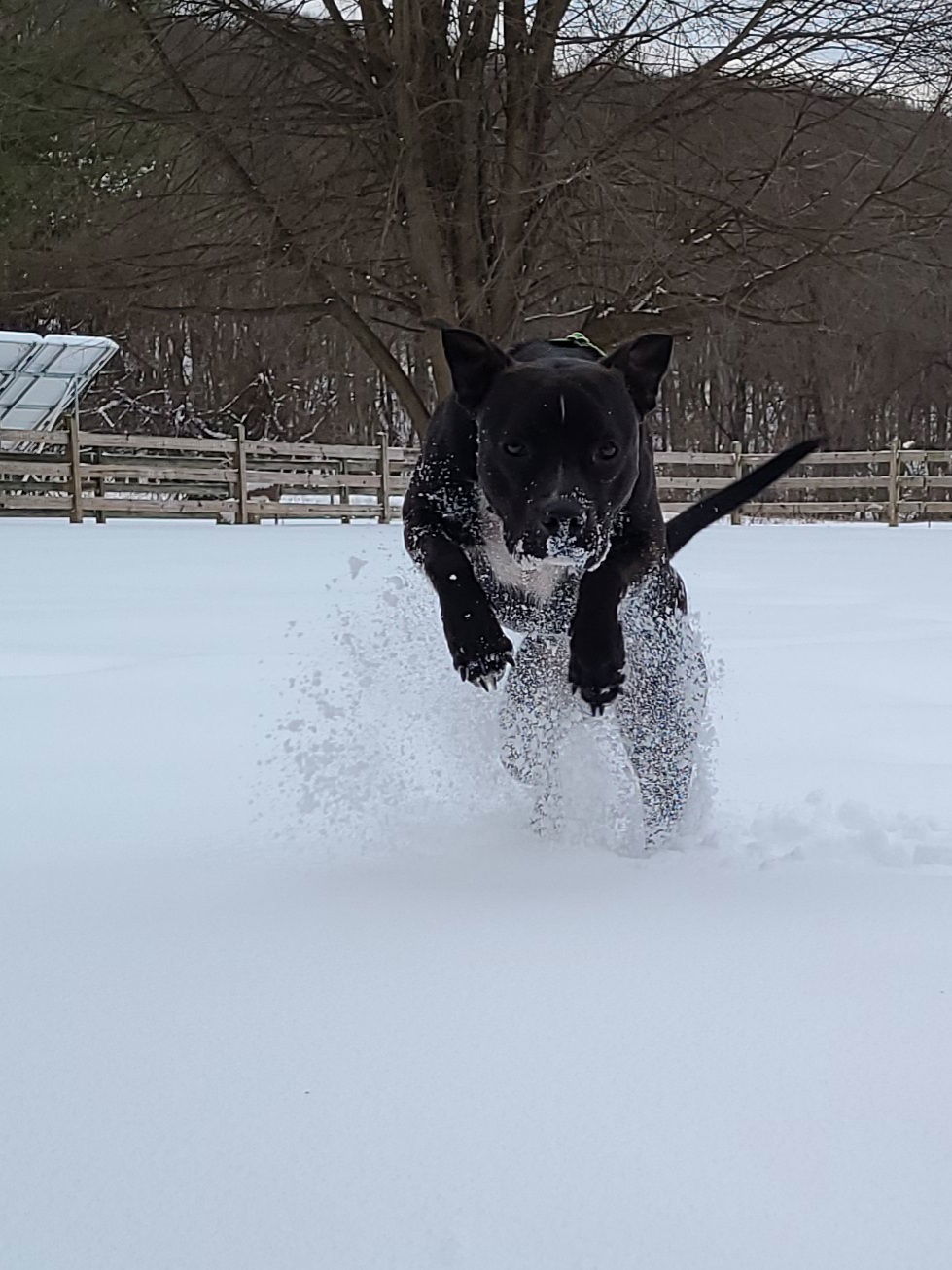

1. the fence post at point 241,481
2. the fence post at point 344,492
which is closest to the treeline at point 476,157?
the fence post at point 241,481

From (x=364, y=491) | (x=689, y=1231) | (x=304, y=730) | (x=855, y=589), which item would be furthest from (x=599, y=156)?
(x=364, y=491)

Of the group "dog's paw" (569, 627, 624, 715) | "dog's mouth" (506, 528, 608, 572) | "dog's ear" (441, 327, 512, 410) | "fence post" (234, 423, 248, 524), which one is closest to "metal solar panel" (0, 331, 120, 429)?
"fence post" (234, 423, 248, 524)

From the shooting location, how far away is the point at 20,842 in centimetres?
241

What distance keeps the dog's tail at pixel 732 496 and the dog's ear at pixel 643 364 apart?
36cm

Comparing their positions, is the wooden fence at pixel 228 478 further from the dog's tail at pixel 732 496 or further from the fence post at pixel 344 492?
the dog's tail at pixel 732 496

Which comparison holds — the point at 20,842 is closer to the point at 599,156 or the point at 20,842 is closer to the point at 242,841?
the point at 242,841

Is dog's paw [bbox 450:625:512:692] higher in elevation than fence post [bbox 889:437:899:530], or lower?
lower

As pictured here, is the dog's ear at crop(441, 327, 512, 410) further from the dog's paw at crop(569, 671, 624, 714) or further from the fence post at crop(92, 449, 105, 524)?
the fence post at crop(92, 449, 105, 524)

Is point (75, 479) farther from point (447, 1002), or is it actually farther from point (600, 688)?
point (447, 1002)

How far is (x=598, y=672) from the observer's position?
254cm

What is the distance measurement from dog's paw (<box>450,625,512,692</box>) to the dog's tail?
2.25 feet

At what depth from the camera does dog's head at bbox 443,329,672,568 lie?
2.53m

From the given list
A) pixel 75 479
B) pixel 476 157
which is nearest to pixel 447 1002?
pixel 476 157

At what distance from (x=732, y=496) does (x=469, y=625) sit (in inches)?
38.3
